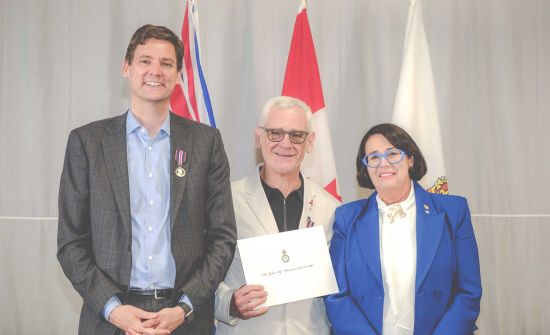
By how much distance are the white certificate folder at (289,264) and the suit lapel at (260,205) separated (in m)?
0.21

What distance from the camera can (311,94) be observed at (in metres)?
4.04

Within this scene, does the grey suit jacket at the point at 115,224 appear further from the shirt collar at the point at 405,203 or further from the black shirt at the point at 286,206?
the shirt collar at the point at 405,203

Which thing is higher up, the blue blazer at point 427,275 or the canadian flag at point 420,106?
the canadian flag at point 420,106

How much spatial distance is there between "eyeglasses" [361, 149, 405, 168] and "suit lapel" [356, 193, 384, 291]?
207 mm

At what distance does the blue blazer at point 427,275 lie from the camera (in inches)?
89.6

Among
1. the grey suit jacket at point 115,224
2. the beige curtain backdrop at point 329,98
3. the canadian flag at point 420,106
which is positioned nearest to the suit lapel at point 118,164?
the grey suit jacket at point 115,224

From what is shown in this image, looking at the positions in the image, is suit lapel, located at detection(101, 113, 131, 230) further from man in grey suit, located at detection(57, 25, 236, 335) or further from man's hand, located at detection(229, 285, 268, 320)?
man's hand, located at detection(229, 285, 268, 320)

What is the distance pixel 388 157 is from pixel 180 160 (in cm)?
98

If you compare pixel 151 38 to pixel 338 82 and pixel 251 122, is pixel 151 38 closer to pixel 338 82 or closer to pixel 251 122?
pixel 251 122

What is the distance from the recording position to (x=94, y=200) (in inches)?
81.6

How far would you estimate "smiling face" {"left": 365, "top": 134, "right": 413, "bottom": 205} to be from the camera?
96.7 inches

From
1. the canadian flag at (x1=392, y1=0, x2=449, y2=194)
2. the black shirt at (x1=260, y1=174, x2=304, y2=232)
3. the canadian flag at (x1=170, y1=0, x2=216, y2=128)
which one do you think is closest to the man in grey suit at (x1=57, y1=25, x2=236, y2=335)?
the black shirt at (x1=260, y1=174, x2=304, y2=232)

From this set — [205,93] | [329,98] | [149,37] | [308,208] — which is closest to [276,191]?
[308,208]

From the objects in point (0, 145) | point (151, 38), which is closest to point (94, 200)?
point (151, 38)
